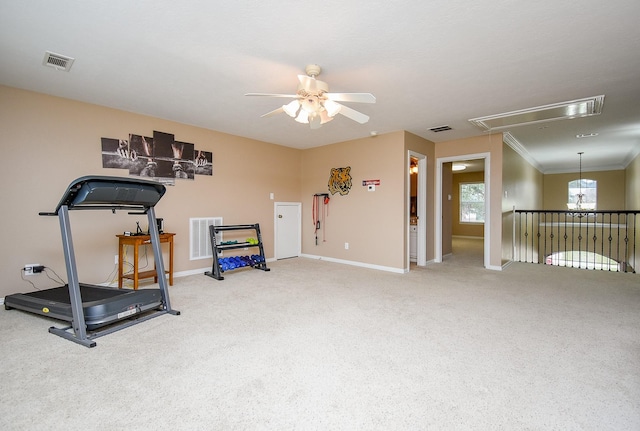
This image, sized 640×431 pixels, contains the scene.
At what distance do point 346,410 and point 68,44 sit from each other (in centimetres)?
362

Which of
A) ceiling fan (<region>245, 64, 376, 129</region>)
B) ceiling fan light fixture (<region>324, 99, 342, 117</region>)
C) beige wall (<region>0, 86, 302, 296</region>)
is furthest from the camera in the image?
beige wall (<region>0, 86, 302, 296</region>)

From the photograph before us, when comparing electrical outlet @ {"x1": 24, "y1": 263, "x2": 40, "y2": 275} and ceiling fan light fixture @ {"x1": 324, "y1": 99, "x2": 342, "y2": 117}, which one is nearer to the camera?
ceiling fan light fixture @ {"x1": 324, "y1": 99, "x2": 342, "y2": 117}

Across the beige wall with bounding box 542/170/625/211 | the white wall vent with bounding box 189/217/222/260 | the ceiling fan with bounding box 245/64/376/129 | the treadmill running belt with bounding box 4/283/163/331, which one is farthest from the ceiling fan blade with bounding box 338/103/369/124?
the beige wall with bounding box 542/170/625/211

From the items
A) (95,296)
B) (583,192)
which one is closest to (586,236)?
(583,192)

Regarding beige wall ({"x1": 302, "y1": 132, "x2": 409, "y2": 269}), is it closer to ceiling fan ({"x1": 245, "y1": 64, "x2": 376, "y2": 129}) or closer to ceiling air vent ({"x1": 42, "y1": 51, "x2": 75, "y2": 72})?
ceiling fan ({"x1": 245, "y1": 64, "x2": 376, "y2": 129})

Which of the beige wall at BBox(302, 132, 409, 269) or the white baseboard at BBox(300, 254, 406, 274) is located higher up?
the beige wall at BBox(302, 132, 409, 269)

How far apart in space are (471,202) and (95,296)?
Answer: 1156cm

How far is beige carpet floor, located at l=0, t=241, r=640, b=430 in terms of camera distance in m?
1.56

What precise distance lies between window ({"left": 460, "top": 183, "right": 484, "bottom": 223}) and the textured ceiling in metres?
6.73

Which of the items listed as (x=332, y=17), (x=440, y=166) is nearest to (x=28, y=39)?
A: (x=332, y=17)

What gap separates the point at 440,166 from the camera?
6102 mm

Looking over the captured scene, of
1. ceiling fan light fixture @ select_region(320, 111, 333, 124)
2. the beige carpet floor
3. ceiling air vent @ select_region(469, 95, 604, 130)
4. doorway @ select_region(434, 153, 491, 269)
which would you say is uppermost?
ceiling air vent @ select_region(469, 95, 604, 130)

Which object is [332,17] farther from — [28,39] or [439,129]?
[439,129]

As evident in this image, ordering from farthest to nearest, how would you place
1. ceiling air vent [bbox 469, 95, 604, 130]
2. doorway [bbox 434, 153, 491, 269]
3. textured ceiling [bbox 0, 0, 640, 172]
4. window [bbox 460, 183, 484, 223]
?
window [bbox 460, 183, 484, 223] < doorway [bbox 434, 153, 491, 269] < ceiling air vent [bbox 469, 95, 604, 130] < textured ceiling [bbox 0, 0, 640, 172]
